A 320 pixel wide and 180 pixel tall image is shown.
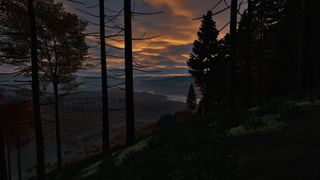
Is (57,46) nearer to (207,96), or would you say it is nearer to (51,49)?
(51,49)

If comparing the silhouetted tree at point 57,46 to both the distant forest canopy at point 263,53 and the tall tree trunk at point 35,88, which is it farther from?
the distant forest canopy at point 263,53

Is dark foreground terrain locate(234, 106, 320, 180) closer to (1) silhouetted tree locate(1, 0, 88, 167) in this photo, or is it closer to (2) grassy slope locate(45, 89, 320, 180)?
(2) grassy slope locate(45, 89, 320, 180)

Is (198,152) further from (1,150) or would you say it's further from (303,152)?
(1,150)

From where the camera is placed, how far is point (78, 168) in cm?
1519

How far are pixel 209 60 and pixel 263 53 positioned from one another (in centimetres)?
739

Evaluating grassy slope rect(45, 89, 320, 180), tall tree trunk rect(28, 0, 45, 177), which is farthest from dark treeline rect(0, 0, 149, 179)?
grassy slope rect(45, 89, 320, 180)

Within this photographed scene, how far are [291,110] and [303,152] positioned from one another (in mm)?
3435

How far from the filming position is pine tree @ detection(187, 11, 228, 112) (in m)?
38.3

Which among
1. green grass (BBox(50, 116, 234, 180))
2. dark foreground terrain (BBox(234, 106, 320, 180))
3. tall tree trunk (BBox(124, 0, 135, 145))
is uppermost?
tall tree trunk (BBox(124, 0, 135, 145))

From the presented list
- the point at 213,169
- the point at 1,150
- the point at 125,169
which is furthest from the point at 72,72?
the point at 213,169

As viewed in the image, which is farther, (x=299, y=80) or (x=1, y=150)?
(x=299, y=80)

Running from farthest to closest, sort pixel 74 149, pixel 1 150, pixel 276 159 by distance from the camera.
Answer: pixel 74 149 < pixel 1 150 < pixel 276 159

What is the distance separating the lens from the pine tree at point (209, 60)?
38.3 metres

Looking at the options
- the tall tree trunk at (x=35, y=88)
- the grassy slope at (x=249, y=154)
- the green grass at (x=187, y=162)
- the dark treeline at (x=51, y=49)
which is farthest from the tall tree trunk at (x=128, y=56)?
the green grass at (x=187, y=162)
